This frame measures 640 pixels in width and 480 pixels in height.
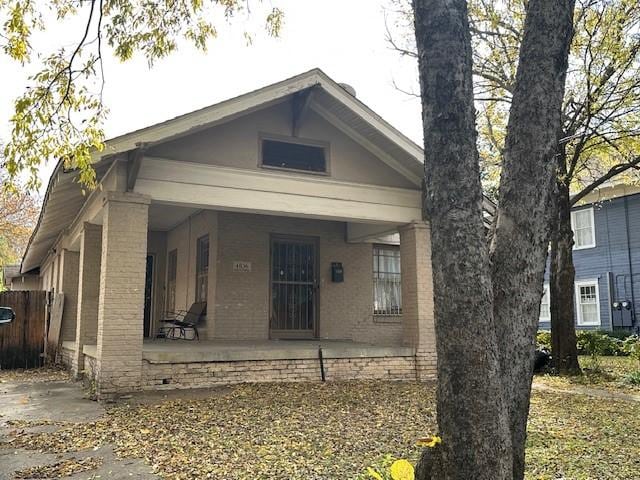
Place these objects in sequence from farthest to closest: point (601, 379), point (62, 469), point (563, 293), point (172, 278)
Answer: point (172, 278)
point (563, 293)
point (601, 379)
point (62, 469)

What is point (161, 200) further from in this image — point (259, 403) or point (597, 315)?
point (597, 315)

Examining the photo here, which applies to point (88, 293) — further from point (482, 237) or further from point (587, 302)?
point (587, 302)

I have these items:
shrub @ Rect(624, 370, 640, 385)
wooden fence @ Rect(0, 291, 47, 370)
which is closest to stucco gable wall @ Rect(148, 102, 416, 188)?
shrub @ Rect(624, 370, 640, 385)

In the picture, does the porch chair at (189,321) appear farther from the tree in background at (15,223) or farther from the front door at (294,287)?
the tree in background at (15,223)

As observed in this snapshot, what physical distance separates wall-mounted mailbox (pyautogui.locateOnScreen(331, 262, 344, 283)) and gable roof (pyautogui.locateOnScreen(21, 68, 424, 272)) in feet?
9.56

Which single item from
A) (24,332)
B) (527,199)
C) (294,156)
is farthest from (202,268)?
(527,199)

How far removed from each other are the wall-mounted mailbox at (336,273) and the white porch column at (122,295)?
5.26m

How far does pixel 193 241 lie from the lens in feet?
41.2

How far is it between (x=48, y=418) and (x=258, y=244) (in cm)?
573

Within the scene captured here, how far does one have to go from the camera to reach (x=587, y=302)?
65.0 ft

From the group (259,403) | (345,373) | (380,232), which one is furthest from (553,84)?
(380,232)

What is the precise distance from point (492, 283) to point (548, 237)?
449 millimetres

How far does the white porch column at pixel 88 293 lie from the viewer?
10.2 m

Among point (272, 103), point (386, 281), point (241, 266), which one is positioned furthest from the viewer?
point (386, 281)
